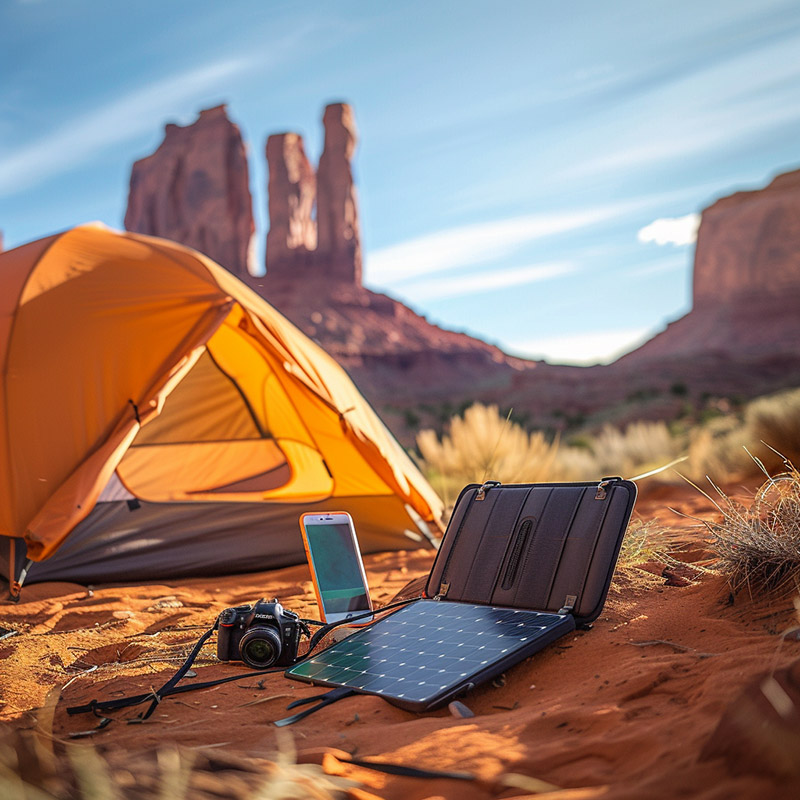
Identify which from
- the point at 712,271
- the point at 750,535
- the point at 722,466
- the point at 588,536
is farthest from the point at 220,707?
the point at 712,271

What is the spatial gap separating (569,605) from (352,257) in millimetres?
58218

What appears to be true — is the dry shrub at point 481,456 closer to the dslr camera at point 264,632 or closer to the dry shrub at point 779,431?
the dry shrub at point 779,431

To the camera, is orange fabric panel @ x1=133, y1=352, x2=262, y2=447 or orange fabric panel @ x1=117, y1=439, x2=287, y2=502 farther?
orange fabric panel @ x1=133, y1=352, x2=262, y2=447

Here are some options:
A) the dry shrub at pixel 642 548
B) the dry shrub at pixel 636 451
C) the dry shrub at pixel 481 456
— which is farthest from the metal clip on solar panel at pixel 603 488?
the dry shrub at pixel 636 451

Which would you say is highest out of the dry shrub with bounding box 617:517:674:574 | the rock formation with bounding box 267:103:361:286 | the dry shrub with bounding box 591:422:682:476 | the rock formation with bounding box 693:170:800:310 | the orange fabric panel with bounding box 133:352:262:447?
the rock formation with bounding box 267:103:361:286

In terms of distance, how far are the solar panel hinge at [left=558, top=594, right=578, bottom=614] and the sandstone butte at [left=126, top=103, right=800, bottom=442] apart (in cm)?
4531

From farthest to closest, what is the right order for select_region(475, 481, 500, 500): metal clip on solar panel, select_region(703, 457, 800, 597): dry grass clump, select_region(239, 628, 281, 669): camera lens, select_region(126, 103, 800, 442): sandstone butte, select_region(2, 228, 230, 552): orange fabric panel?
select_region(126, 103, 800, 442): sandstone butte < select_region(2, 228, 230, 552): orange fabric panel < select_region(475, 481, 500, 500): metal clip on solar panel < select_region(239, 628, 281, 669): camera lens < select_region(703, 457, 800, 597): dry grass clump

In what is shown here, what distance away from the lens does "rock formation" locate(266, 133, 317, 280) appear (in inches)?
2343

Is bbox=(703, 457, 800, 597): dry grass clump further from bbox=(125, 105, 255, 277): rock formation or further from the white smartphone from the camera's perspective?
bbox=(125, 105, 255, 277): rock formation

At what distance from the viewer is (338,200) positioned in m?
59.7

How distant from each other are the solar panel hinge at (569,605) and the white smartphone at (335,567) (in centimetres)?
113

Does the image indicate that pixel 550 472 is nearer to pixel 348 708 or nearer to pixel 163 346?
pixel 163 346

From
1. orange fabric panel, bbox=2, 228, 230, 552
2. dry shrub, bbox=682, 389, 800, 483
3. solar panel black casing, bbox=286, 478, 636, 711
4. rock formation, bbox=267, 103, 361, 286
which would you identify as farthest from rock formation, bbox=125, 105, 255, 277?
solar panel black casing, bbox=286, 478, 636, 711

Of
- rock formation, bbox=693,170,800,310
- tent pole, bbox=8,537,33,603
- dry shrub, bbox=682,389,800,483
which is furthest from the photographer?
rock formation, bbox=693,170,800,310
